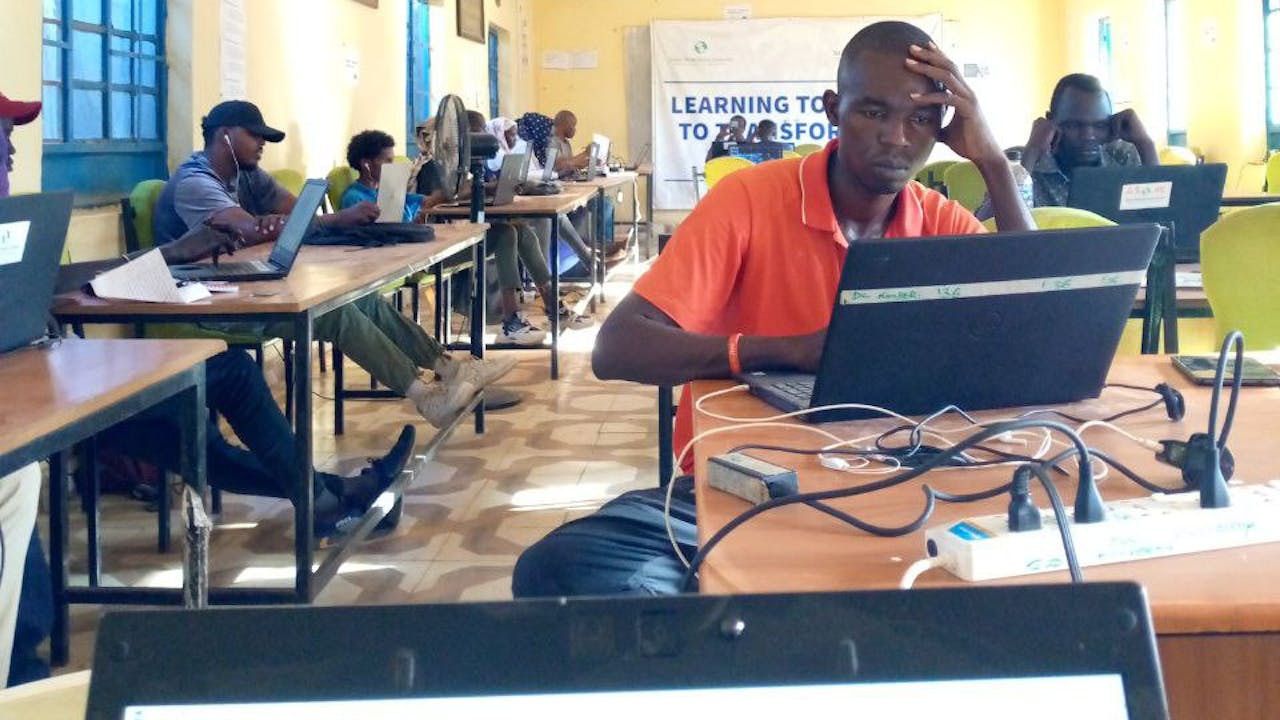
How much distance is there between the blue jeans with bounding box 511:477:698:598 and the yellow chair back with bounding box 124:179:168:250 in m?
2.79

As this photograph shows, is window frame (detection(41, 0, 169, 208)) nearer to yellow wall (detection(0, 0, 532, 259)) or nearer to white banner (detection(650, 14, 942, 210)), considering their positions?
yellow wall (detection(0, 0, 532, 259))

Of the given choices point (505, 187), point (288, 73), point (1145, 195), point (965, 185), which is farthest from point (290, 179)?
point (1145, 195)

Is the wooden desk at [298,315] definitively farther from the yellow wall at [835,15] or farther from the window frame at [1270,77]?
the yellow wall at [835,15]

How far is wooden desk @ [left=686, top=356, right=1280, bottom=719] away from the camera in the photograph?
798 millimetres

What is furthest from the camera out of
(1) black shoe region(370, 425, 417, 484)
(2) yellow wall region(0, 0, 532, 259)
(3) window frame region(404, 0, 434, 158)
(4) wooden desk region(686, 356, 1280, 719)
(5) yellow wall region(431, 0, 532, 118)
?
(5) yellow wall region(431, 0, 532, 118)

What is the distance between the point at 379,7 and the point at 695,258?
576 cm

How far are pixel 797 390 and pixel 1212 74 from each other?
826 centimetres

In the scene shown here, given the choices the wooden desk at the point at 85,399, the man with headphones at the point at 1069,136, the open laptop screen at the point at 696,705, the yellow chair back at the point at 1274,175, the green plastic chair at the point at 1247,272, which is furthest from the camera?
the yellow chair back at the point at 1274,175

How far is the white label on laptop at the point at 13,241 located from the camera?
1781mm

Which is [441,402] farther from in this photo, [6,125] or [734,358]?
[734,358]

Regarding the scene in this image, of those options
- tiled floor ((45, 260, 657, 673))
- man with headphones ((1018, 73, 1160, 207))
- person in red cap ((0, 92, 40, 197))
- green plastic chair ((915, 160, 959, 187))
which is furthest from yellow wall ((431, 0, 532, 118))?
person in red cap ((0, 92, 40, 197))

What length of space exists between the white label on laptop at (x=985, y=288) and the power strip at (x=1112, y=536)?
1.05 ft

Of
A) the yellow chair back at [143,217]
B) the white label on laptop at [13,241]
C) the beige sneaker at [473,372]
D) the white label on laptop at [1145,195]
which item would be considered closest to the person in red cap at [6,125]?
the white label on laptop at [13,241]

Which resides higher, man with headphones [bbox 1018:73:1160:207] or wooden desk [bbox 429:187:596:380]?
man with headphones [bbox 1018:73:1160:207]
